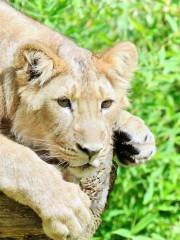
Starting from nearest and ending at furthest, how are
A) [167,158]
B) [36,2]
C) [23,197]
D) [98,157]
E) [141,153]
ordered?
[23,197], [98,157], [141,153], [36,2], [167,158]

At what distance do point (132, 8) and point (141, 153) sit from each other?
2141 millimetres

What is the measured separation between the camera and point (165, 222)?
5.52 metres

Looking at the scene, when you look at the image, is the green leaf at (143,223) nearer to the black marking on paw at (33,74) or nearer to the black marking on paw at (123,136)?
the black marking on paw at (123,136)

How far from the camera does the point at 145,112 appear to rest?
560cm

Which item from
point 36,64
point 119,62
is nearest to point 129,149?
point 119,62

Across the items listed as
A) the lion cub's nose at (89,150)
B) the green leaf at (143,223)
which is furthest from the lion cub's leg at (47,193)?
the green leaf at (143,223)

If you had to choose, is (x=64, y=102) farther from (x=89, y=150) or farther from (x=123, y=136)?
(x=123, y=136)

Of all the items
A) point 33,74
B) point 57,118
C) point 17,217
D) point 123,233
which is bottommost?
point 123,233

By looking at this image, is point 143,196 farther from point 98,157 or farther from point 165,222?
point 98,157

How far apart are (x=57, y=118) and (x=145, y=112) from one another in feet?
8.13

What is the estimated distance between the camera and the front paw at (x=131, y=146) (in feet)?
11.6

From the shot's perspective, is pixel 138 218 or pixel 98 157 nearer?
pixel 98 157

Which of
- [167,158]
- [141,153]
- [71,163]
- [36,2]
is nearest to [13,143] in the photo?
[71,163]

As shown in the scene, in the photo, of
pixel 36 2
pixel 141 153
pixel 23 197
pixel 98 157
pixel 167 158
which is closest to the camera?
pixel 23 197
